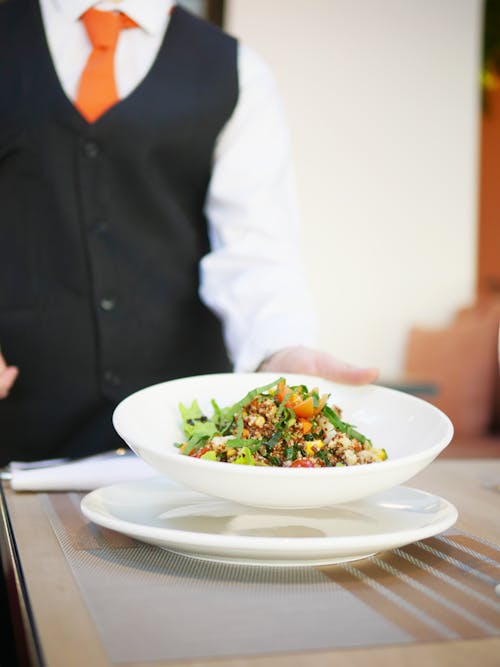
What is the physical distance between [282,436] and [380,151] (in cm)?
346

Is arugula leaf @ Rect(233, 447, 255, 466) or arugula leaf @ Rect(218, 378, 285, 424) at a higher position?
arugula leaf @ Rect(218, 378, 285, 424)

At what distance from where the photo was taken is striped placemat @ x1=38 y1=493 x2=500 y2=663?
0.55 m

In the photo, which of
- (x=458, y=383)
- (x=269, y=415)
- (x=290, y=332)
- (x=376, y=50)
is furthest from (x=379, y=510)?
(x=376, y=50)

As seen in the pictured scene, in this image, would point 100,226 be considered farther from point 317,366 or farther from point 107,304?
point 317,366

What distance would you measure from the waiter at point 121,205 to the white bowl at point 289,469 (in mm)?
424

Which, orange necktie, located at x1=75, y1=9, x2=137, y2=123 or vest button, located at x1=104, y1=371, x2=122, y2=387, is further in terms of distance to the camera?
vest button, located at x1=104, y1=371, x2=122, y2=387

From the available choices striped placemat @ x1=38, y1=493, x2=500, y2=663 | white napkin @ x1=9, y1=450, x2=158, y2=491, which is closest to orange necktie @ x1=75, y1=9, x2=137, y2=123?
white napkin @ x1=9, y1=450, x2=158, y2=491

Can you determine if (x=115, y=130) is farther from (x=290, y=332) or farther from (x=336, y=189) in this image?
(x=336, y=189)

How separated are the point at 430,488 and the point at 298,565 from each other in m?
0.37

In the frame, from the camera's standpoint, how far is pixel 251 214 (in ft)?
5.06

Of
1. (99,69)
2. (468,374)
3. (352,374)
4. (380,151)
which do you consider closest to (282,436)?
(352,374)

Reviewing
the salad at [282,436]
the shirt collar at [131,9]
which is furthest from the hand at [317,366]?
the shirt collar at [131,9]

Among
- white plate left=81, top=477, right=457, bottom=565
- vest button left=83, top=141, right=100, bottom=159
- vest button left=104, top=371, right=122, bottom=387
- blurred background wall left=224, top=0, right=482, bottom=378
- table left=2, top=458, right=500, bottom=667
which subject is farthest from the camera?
blurred background wall left=224, top=0, right=482, bottom=378

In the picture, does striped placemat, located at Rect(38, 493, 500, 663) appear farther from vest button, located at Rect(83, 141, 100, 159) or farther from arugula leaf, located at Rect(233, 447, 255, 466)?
vest button, located at Rect(83, 141, 100, 159)
